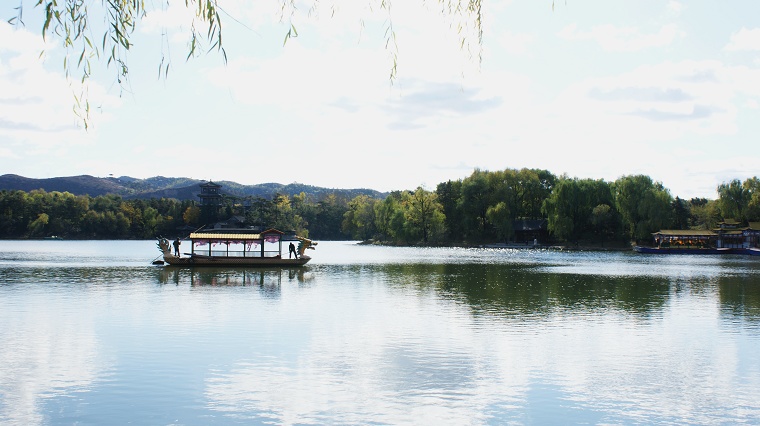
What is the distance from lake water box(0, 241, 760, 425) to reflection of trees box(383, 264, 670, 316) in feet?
0.96

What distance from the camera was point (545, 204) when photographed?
305 ft

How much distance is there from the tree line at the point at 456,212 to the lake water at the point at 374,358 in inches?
2510

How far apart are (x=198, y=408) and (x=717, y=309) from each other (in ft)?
66.7

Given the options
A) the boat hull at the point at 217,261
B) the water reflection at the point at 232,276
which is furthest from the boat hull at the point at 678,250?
the boat hull at the point at 217,261

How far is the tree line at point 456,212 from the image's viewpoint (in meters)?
89.5

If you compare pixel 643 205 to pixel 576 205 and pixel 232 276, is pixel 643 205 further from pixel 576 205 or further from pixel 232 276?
pixel 232 276

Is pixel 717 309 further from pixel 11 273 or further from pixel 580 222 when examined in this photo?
pixel 580 222

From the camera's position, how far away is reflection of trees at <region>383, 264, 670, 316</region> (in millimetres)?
23703

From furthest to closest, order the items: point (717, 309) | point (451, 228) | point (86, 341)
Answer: point (451, 228), point (717, 309), point (86, 341)

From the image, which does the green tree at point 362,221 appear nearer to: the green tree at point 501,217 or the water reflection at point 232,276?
the green tree at point 501,217

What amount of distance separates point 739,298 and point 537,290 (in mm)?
8414

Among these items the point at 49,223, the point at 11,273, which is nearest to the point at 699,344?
the point at 11,273

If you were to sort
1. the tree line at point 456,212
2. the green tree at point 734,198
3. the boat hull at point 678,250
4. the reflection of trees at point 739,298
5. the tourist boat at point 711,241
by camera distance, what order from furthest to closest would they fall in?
the green tree at point 734,198
the tree line at point 456,212
the tourist boat at point 711,241
the boat hull at point 678,250
the reflection of trees at point 739,298

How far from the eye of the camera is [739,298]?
27.4m
